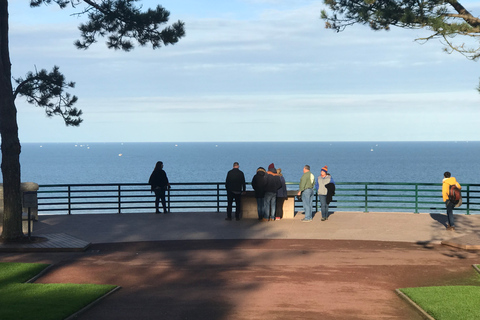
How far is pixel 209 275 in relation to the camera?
12.8 m

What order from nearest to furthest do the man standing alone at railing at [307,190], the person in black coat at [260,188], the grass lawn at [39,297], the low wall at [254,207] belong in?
the grass lawn at [39,297]
the person in black coat at [260,188]
the man standing alone at railing at [307,190]
the low wall at [254,207]

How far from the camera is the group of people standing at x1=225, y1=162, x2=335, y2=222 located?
2033 cm

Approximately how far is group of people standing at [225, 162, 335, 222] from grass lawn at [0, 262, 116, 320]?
8.97 meters

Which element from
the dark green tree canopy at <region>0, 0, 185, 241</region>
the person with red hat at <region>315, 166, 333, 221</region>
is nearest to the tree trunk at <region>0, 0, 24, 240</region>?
the dark green tree canopy at <region>0, 0, 185, 241</region>

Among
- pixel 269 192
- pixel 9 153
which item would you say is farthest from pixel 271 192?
pixel 9 153

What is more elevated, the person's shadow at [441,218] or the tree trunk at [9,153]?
the tree trunk at [9,153]

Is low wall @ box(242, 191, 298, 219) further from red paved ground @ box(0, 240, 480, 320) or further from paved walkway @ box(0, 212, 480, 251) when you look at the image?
red paved ground @ box(0, 240, 480, 320)

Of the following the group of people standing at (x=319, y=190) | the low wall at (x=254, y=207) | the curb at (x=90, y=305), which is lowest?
the curb at (x=90, y=305)

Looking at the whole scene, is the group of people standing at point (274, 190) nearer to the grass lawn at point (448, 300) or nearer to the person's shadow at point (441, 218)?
the person's shadow at point (441, 218)

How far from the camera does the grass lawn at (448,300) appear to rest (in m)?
9.63

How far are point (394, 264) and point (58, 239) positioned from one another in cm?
882

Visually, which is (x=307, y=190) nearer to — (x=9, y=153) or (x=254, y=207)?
(x=254, y=207)

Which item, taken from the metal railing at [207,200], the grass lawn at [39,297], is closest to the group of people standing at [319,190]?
the metal railing at [207,200]

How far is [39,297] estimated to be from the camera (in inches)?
423
